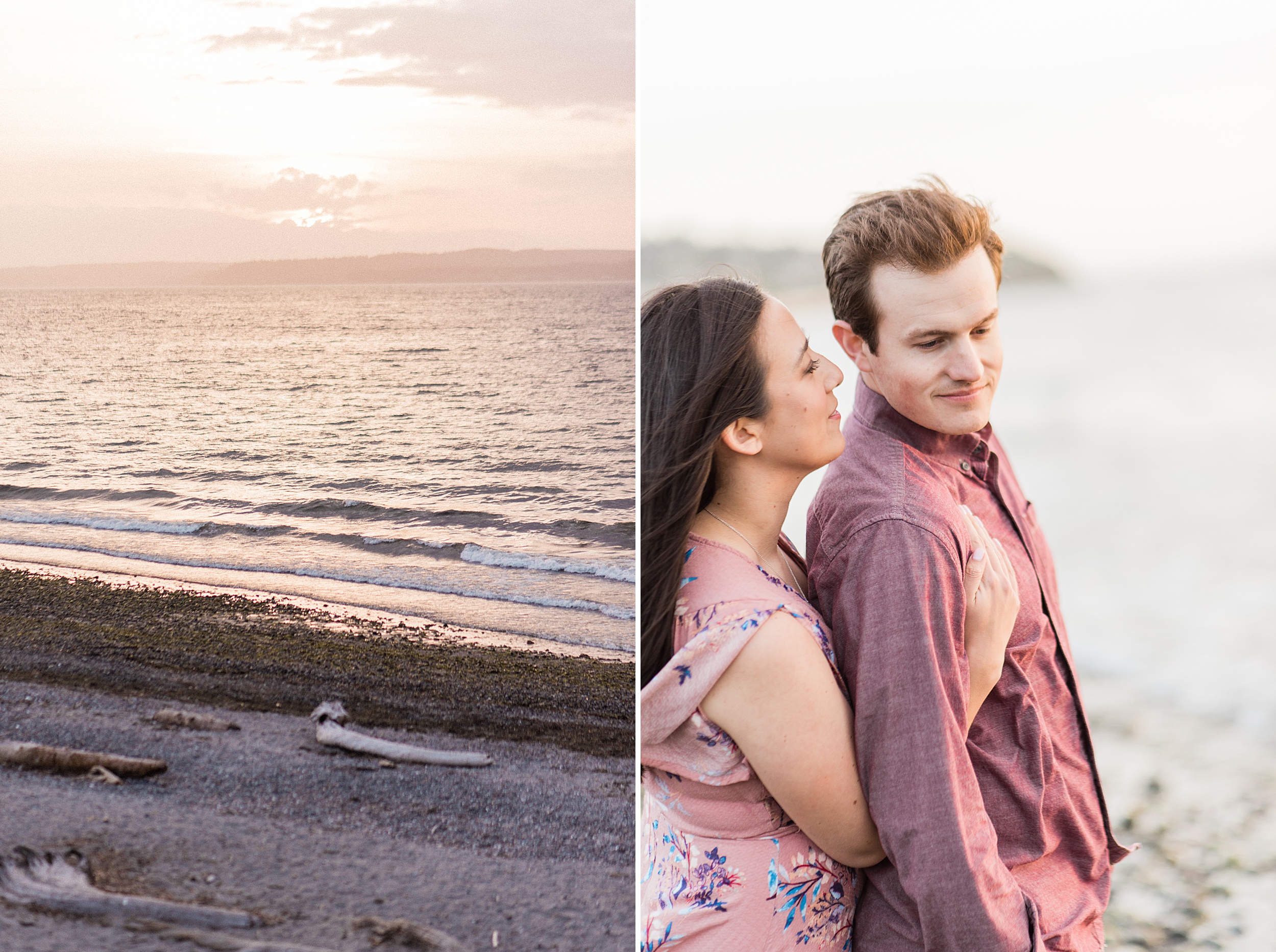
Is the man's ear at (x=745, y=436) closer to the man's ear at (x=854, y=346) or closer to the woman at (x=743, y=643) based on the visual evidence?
the woman at (x=743, y=643)

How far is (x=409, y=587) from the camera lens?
12.3ft

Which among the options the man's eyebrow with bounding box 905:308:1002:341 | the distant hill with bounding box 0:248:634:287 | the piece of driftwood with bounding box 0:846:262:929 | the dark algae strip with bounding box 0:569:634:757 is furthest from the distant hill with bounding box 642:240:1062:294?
the piece of driftwood with bounding box 0:846:262:929

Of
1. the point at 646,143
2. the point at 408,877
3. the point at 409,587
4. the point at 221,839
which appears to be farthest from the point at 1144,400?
the point at 221,839

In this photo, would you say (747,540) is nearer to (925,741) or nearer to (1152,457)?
(925,741)

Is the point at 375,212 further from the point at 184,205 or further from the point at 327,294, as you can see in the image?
the point at 184,205

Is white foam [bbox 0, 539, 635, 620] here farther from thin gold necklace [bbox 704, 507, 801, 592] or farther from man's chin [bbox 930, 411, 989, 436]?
man's chin [bbox 930, 411, 989, 436]

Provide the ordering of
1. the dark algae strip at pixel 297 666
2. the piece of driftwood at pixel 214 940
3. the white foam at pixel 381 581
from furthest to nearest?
1. the white foam at pixel 381 581
2. the dark algae strip at pixel 297 666
3. the piece of driftwood at pixel 214 940

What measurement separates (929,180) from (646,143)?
2209 mm

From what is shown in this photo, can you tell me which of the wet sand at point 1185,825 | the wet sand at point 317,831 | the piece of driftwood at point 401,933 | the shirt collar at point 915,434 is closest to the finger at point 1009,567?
the shirt collar at point 915,434

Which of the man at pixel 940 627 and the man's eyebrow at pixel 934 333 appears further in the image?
the man's eyebrow at pixel 934 333

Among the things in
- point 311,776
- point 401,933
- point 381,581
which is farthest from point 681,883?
point 381,581

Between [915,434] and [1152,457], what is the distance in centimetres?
603

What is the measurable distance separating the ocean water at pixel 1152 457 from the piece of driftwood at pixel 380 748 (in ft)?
11.7

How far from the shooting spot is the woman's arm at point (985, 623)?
100 centimetres
